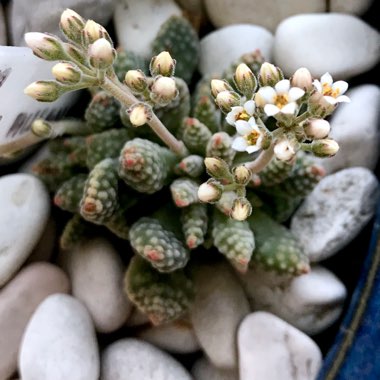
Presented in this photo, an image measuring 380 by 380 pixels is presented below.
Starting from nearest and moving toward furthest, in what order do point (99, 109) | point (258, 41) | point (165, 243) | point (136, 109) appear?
point (136, 109) → point (165, 243) → point (99, 109) → point (258, 41)

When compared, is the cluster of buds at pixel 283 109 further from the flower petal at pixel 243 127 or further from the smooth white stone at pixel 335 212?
the smooth white stone at pixel 335 212

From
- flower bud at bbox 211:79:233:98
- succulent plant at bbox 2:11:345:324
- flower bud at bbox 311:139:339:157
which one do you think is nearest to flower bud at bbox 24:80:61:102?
succulent plant at bbox 2:11:345:324

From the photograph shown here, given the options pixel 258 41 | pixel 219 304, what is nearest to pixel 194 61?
pixel 258 41

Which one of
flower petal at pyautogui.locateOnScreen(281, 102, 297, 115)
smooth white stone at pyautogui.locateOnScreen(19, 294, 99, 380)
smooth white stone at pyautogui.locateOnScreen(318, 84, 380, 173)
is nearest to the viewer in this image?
flower petal at pyautogui.locateOnScreen(281, 102, 297, 115)

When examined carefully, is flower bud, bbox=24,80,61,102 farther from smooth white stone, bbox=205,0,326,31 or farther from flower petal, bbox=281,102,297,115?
smooth white stone, bbox=205,0,326,31

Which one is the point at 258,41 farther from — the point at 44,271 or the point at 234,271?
the point at 44,271

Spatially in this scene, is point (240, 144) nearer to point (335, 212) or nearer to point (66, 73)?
point (66, 73)
